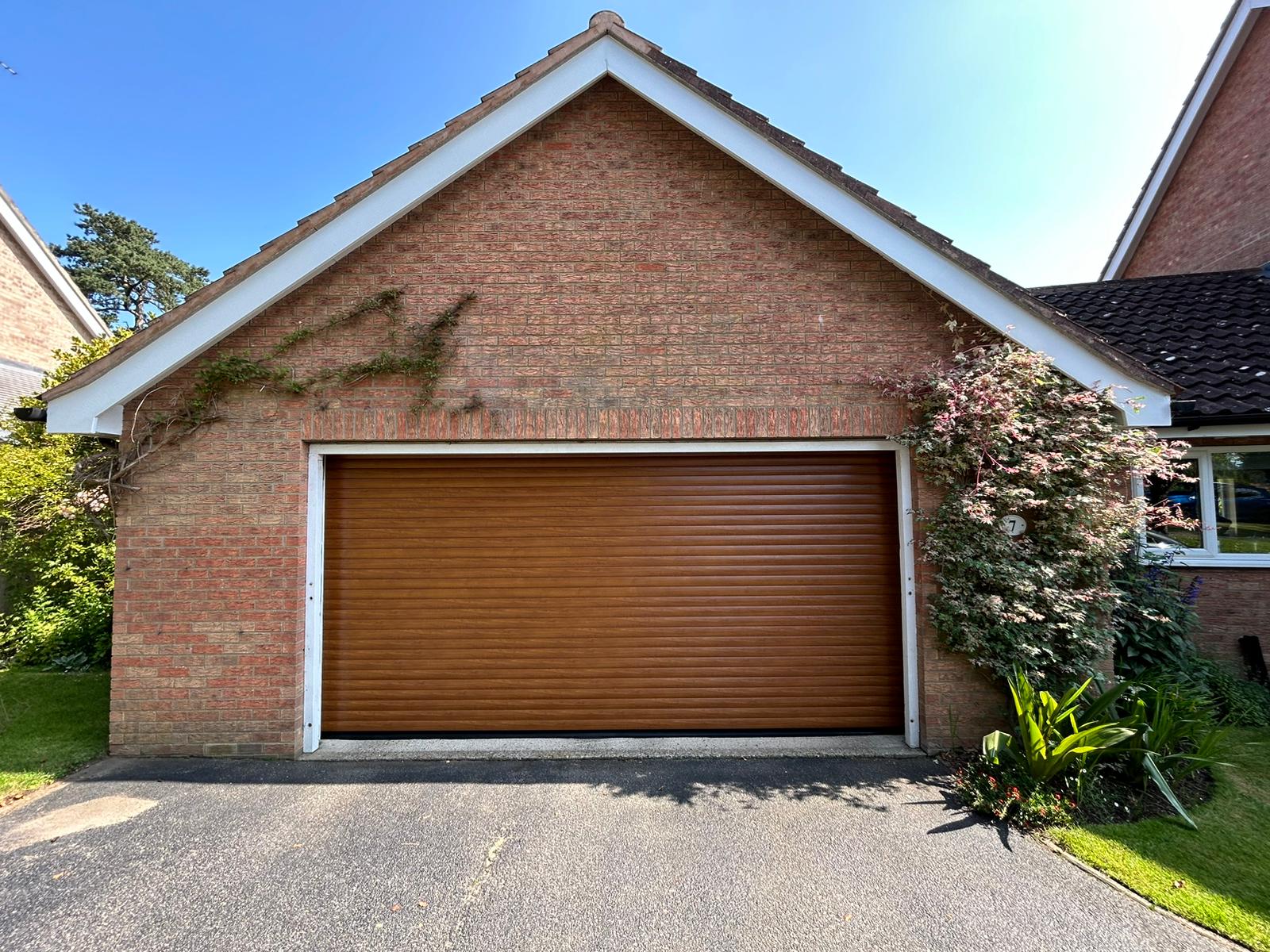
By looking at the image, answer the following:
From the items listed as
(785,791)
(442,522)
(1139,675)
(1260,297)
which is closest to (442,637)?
(442,522)

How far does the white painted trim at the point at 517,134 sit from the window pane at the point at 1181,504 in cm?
227

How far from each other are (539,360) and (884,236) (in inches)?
119

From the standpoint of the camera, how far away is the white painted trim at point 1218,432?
537cm

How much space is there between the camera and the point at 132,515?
4.60 meters

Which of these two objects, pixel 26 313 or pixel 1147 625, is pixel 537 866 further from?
pixel 26 313

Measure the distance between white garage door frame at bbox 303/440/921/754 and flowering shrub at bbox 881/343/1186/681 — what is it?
0.28 metres

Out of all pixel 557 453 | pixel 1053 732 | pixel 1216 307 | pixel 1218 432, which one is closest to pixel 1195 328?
pixel 1216 307

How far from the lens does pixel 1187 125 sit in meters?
9.64

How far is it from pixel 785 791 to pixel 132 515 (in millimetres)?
5672

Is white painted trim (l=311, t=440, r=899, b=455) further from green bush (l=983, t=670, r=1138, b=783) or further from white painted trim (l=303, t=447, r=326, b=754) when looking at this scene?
green bush (l=983, t=670, r=1138, b=783)

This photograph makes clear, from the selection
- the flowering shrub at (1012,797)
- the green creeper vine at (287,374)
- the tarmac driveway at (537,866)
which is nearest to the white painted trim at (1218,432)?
the flowering shrub at (1012,797)

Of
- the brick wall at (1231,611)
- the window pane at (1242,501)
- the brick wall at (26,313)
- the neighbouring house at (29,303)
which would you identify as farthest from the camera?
the brick wall at (26,313)

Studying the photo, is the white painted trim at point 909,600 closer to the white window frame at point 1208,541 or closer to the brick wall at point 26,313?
the white window frame at point 1208,541

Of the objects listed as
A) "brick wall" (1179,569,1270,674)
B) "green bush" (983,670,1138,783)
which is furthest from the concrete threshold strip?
"brick wall" (1179,569,1270,674)
